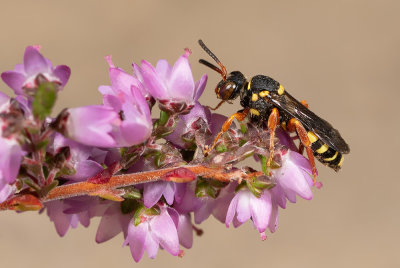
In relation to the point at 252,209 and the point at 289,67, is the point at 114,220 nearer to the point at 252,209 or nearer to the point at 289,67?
the point at 252,209

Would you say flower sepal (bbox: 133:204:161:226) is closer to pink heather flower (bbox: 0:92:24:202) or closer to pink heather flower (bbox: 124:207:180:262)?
pink heather flower (bbox: 124:207:180:262)

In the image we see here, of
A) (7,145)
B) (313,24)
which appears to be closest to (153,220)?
(7,145)

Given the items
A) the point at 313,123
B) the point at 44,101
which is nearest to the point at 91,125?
the point at 44,101

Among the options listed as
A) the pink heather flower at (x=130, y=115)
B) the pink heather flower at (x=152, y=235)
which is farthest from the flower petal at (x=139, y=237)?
the pink heather flower at (x=130, y=115)

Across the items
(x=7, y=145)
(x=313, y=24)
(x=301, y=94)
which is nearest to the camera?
(x=7, y=145)

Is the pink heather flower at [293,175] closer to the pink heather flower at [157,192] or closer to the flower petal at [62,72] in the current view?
the pink heather flower at [157,192]

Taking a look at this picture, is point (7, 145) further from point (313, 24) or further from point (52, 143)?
point (313, 24)
